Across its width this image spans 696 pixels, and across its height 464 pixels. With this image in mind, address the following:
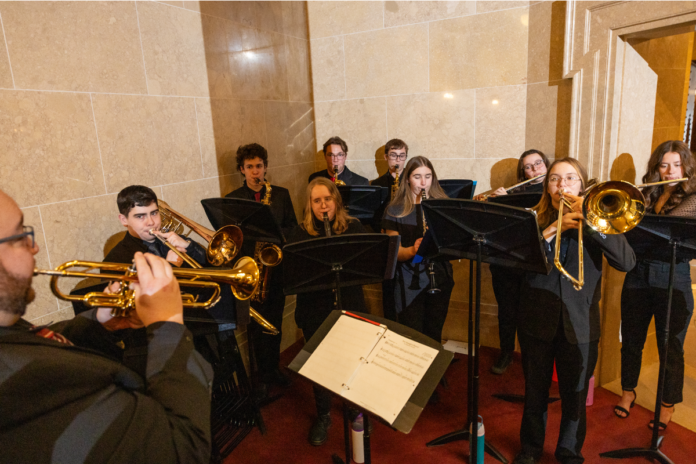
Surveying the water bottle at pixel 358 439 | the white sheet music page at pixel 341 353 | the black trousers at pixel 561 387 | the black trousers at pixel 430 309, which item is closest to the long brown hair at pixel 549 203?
the black trousers at pixel 561 387

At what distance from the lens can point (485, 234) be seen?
2.62 meters

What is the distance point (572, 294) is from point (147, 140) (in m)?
3.44

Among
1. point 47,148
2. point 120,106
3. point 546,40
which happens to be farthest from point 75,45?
point 546,40

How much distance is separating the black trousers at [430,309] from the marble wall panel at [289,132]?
2534 millimetres

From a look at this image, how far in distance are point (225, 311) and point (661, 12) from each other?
420 centimetres

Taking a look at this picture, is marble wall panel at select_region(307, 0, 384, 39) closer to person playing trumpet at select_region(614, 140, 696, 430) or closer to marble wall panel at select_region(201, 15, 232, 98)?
marble wall panel at select_region(201, 15, 232, 98)

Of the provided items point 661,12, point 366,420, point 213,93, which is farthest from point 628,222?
point 213,93

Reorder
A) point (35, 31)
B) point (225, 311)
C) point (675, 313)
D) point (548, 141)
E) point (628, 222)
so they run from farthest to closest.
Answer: point (548, 141), point (675, 313), point (35, 31), point (225, 311), point (628, 222)

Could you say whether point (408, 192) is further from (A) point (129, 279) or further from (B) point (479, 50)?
(A) point (129, 279)

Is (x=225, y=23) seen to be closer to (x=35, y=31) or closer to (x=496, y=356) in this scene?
(x=35, y=31)

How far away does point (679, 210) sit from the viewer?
3.31 metres

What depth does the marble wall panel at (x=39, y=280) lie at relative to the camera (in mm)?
2895

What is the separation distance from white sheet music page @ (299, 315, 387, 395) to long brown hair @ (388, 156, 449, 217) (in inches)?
71.6

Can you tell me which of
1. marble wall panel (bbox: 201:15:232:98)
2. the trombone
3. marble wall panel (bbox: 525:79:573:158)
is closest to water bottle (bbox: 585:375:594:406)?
the trombone
